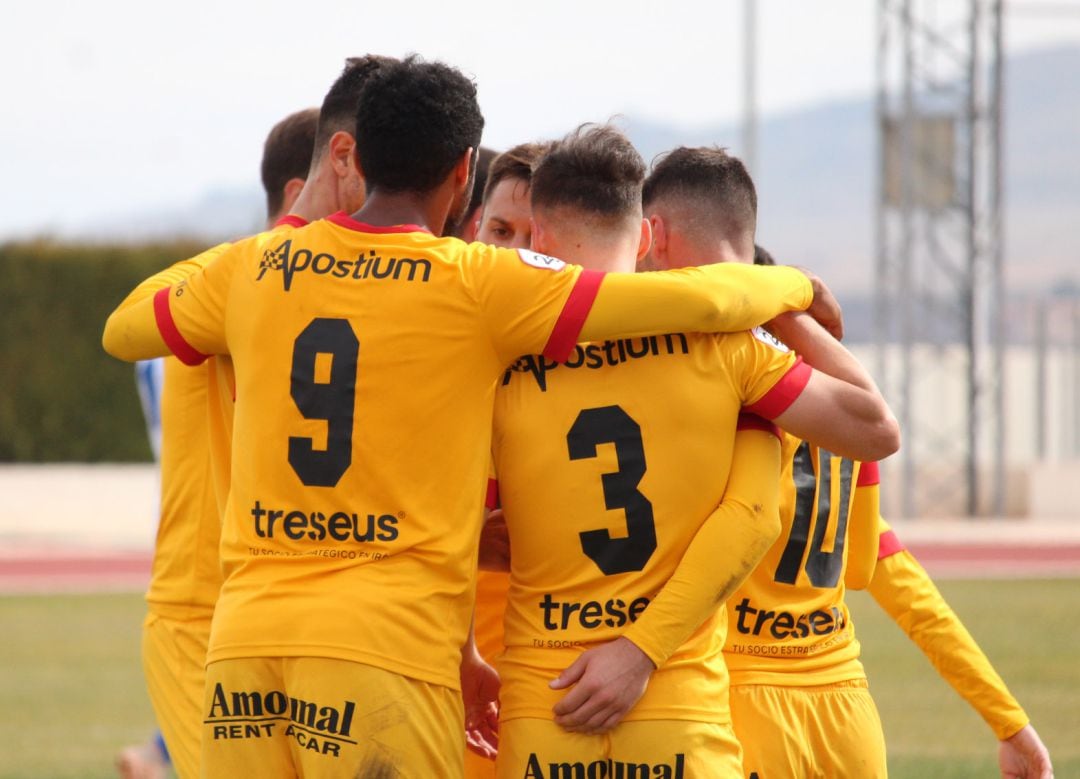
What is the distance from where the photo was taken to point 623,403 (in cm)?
295

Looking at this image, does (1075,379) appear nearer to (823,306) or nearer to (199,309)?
(823,306)

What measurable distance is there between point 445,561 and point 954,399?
21.7 metres

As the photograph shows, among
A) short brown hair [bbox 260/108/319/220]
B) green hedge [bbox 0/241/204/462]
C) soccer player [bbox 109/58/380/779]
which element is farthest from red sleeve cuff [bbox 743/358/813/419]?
green hedge [bbox 0/241/204/462]

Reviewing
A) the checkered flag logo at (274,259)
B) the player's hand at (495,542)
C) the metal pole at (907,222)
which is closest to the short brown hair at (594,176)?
the checkered flag logo at (274,259)

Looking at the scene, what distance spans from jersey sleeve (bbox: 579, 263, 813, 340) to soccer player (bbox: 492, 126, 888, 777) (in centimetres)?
7

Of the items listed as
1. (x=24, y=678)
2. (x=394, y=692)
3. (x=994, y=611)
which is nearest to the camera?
→ (x=394, y=692)

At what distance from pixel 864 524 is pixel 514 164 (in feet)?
4.09

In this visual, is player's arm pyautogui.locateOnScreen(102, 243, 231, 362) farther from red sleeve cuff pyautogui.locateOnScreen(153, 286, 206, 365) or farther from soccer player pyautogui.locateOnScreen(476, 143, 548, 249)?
soccer player pyautogui.locateOnScreen(476, 143, 548, 249)

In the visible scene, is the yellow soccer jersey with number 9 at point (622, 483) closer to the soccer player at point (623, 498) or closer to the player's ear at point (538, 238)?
the soccer player at point (623, 498)

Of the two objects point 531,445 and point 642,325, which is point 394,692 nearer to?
point 531,445

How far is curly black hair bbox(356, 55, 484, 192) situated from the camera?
2969 mm

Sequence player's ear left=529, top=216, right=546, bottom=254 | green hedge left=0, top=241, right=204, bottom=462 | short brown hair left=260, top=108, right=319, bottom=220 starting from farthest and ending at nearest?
green hedge left=0, top=241, right=204, bottom=462, short brown hair left=260, top=108, right=319, bottom=220, player's ear left=529, top=216, right=546, bottom=254

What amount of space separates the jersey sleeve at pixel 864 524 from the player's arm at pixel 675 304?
0.74m

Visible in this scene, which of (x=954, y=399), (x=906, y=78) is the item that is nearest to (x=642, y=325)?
(x=906, y=78)
